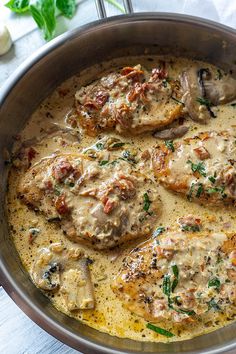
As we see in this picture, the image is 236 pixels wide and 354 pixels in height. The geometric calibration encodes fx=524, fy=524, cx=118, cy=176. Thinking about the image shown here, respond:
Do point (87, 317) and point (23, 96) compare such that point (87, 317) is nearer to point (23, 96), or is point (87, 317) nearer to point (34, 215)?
point (34, 215)

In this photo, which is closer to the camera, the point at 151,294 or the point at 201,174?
the point at 151,294

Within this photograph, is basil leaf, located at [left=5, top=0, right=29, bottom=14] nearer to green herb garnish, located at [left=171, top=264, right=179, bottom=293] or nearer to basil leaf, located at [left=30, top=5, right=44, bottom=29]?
basil leaf, located at [left=30, top=5, right=44, bottom=29]

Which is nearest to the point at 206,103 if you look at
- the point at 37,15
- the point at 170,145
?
the point at 170,145

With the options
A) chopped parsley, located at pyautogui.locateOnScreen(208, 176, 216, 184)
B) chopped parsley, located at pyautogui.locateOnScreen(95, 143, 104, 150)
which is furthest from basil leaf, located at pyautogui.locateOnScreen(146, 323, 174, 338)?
chopped parsley, located at pyautogui.locateOnScreen(95, 143, 104, 150)

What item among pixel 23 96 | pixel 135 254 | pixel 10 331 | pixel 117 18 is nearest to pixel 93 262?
pixel 135 254

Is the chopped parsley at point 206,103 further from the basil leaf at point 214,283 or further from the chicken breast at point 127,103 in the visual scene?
the basil leaf at point 214,283

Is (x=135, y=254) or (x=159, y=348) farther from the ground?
(x=135, y=254)

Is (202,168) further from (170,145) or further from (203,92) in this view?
(203,92)
